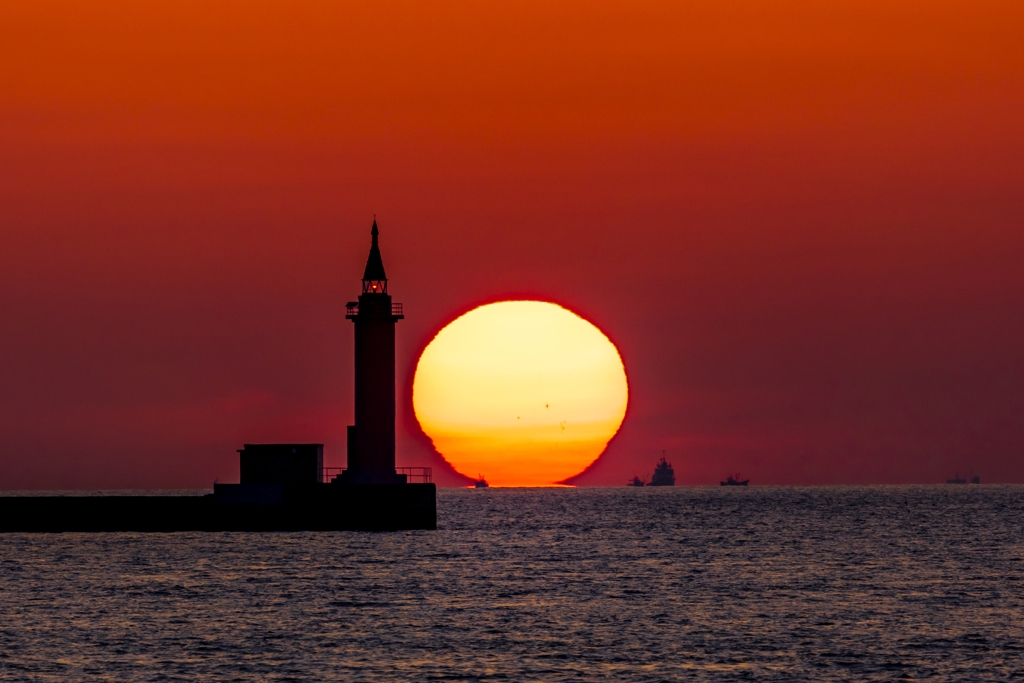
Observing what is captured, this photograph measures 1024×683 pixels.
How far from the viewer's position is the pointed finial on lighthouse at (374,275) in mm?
104125

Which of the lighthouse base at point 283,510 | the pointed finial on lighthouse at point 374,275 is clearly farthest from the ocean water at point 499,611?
the pointed finial on lighthouse at point 374,275

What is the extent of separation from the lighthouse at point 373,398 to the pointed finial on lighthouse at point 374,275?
6.68ft

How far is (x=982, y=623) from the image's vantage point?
2314 inches

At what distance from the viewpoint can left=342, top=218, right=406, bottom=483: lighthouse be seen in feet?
328

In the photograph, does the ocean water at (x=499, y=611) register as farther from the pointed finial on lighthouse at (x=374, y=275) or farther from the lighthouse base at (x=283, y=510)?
the pointed finial on lighthouse at (x=374, y=275)

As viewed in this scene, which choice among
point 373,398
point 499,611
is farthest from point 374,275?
point 499,611

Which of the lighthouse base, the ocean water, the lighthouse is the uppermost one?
the lighthouse

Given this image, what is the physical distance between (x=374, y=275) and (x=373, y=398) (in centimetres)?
1004

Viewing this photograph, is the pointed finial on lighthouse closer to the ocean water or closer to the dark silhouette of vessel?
the dark silhouette of vessel

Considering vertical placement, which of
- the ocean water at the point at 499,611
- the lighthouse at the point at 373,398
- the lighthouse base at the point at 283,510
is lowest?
the ocean water at the point at 499,611

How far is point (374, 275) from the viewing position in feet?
344

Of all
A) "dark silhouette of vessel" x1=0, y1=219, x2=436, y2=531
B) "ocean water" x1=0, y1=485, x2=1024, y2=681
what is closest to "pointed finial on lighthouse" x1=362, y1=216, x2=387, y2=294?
"dark silhouette of vessel" x1=0, y1=219, x2=436, y2=531

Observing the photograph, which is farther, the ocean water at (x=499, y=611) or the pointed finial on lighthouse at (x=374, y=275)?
the pointed finial on lighthouse at (x=374, y=275)

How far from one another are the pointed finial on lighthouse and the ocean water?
17.9m
